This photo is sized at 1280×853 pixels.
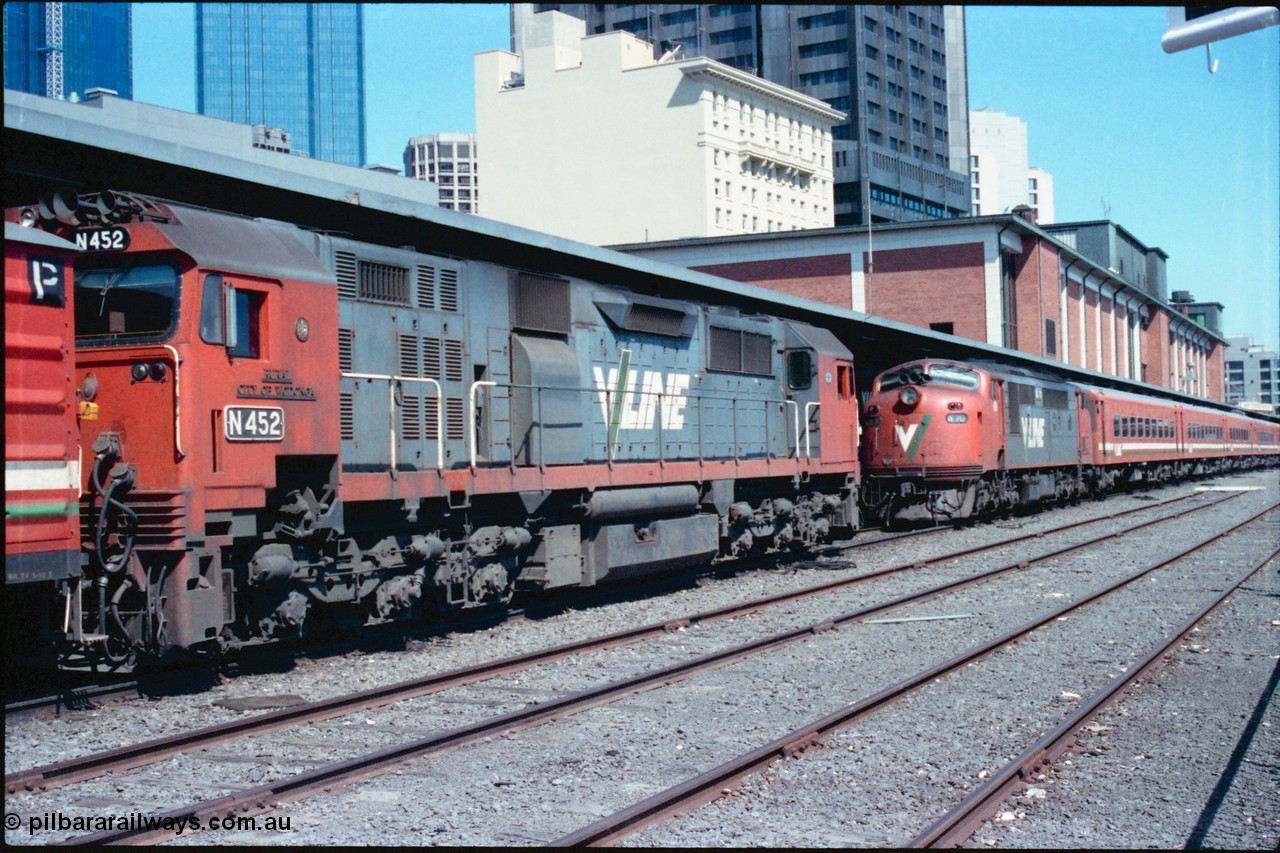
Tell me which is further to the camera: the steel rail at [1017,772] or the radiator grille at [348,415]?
the radiator grille at [348,415]

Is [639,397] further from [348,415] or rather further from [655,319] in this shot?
[348,415]

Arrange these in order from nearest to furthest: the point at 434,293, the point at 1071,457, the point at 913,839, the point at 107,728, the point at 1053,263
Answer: the point at 913,839
the point at 107,728
the point at 434,293
the point at 1071,457
the point at 1053,263

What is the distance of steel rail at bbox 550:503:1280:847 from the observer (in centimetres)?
572

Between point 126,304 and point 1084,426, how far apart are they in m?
29.1

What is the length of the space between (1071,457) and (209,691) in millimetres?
26848

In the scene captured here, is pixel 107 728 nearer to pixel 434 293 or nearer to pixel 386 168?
pixel 434 293

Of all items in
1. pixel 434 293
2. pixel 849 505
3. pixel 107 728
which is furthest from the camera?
pixel 849 505

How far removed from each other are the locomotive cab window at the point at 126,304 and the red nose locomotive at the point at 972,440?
669 inches

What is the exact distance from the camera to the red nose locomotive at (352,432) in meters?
8.45

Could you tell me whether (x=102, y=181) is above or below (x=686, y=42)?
below

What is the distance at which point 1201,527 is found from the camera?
24.9 m

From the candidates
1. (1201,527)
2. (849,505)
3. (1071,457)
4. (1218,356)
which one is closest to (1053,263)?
(1071,457)

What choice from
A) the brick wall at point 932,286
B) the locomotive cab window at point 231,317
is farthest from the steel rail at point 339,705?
the brick wall at point 932,286

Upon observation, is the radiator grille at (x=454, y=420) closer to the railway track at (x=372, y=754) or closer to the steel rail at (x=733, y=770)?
the railway track at (x=372, y=754)
